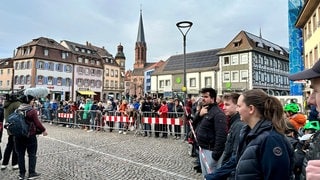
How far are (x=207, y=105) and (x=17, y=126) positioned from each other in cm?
402

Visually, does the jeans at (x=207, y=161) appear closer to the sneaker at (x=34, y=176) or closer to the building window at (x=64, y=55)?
the sneaker at (x=34, y=176)

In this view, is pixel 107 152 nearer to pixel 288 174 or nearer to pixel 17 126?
pixel 17 126

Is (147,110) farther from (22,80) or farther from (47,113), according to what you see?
(22,80)

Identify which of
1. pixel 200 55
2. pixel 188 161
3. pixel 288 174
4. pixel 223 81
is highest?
pixel 200 55

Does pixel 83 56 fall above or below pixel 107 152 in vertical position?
above

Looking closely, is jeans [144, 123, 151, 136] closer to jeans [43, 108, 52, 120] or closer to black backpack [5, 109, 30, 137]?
black backpack [5, 109, 30, 137]

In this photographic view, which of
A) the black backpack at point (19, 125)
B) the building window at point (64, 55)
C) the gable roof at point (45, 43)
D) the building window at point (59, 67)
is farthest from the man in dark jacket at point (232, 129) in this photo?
the building window at point (64, 55)

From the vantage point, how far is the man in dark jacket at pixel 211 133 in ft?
14.2

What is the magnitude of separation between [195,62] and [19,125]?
57.6 meters

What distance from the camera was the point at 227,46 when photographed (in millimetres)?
55156

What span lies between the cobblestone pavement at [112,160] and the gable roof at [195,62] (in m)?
47.5

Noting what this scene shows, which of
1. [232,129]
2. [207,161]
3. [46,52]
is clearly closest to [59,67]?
[46,52]

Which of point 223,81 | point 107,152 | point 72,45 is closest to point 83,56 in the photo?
point 72,45

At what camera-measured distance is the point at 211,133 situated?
466 centimetres
